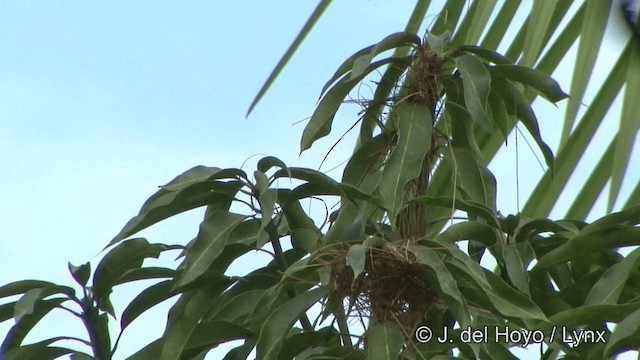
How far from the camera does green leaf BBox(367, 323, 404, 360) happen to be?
3.32ft

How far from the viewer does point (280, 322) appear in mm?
1041

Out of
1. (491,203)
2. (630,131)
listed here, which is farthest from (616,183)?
(491,203)

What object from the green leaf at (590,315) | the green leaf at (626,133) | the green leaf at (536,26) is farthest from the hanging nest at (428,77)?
the green leaf at (590,315)

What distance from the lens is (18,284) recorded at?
117 cm

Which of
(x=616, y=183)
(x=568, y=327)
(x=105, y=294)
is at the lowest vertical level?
(x=568, y=327)

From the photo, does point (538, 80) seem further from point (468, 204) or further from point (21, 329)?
point (21, 329)

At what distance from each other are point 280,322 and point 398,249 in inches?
5.3

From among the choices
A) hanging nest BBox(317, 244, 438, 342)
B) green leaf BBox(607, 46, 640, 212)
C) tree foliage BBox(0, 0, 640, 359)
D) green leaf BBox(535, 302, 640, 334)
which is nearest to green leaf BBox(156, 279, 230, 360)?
tree foliage BBox(0, 0, 640, 359)

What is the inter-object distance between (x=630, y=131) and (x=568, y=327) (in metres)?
0.28

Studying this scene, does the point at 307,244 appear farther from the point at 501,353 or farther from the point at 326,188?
the point at 501,353

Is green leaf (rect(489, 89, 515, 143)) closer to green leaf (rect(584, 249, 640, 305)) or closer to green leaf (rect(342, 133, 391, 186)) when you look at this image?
green leaf (rect(342, 133, 391, 186))

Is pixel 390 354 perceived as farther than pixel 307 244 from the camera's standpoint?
No
